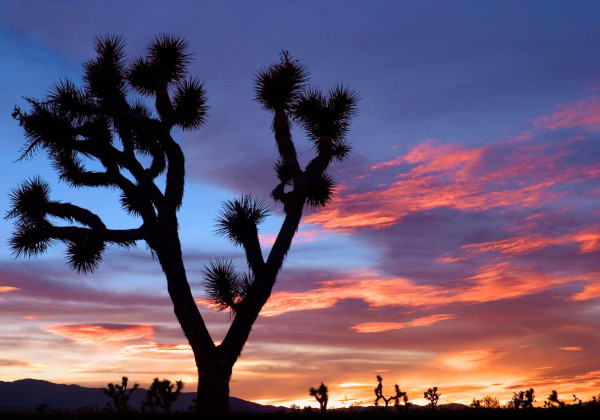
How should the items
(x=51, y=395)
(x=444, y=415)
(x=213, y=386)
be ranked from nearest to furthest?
(x=444, y=415), (x=213, y=386), (x=51, y=395)

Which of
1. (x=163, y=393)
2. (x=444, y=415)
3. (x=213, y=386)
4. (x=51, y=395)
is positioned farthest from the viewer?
(x=51, y=395)

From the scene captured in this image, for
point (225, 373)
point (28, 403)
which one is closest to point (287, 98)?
point (225, 373)

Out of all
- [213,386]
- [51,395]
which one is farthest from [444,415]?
[51,395]

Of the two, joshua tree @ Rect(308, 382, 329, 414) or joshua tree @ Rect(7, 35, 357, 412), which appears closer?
joshua tree @ Rect(7, 35, 357, 412)

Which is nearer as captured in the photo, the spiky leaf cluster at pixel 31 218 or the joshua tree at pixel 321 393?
the spiky leaf cluster at pixel 31 218

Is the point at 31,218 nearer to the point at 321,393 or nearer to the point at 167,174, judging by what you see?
the point at 167,174

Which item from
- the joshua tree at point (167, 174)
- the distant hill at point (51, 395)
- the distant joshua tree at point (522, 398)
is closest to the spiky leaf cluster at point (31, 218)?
the joshua tree at point (167, 174)

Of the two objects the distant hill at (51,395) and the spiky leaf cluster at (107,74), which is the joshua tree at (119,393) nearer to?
the spiky leaf cluster at (107,74)

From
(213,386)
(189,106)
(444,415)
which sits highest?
(189,106)

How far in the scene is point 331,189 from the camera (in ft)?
60.9

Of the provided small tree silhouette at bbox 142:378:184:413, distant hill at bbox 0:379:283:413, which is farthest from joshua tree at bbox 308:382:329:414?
distant hill at bbox 0:379:283:413

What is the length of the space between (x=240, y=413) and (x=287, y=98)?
7673 millimetres

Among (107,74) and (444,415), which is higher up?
(107,74)

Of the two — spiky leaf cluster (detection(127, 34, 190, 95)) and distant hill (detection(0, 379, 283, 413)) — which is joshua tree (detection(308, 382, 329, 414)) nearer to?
spiky leaf cluster (detection(127, 34, 190, 95))
